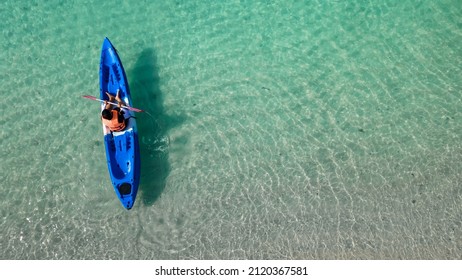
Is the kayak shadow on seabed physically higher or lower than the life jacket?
lower

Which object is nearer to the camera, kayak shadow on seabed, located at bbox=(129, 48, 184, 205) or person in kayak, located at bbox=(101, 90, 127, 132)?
person in kayak, located at bbox=(101, 90, 127, 132)

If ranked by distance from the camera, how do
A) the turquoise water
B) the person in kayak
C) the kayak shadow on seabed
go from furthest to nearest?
the kayak shadow on seabed < the person in kayak < the turquoise water

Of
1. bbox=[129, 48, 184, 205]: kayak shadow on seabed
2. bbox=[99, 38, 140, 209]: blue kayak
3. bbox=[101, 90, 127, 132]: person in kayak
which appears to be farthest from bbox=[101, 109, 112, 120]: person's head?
bbox=[129, 48, 184, 205]: kayak shadow on seabed

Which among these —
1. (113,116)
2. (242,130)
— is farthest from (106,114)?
(242,130)

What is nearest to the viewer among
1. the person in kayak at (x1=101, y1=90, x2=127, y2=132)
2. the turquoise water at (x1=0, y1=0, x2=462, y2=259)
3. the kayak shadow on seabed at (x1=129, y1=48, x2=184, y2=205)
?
the turquoise water at (x1=0, y1=0, x2=462, y2=259)

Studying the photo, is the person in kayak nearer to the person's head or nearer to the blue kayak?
the person's head

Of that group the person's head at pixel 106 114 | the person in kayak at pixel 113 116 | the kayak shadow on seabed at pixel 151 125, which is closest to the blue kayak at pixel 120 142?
the person in kayak at pixel 113 116

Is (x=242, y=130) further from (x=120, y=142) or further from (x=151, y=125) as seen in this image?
(x=120, y=142)
